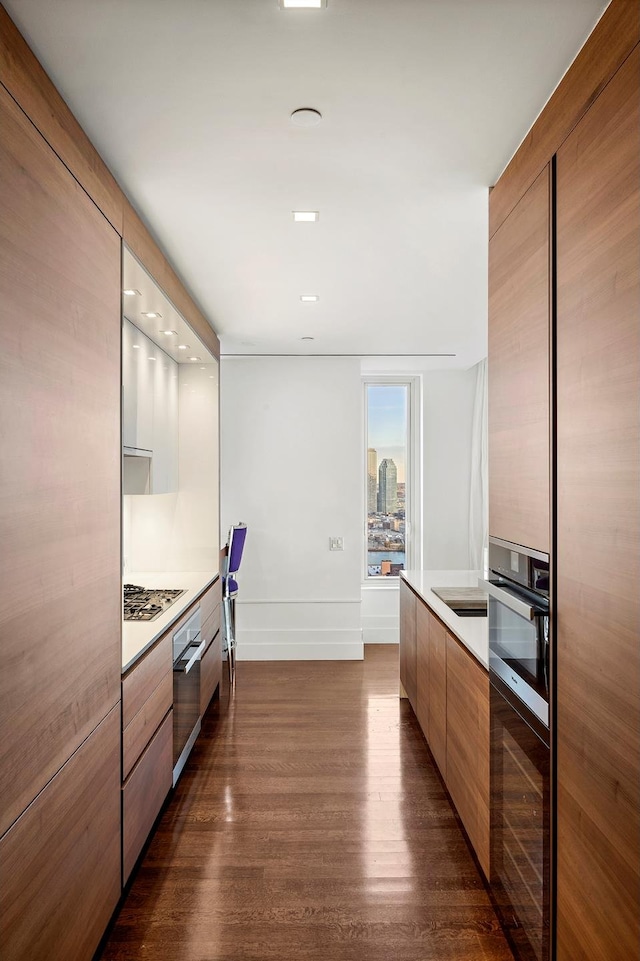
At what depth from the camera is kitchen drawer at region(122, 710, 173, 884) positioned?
6.84 ft

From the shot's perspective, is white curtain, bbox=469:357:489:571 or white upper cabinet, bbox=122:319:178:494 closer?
white upper cabinet, bbox=122:319:178:494

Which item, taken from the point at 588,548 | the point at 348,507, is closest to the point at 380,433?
the point at 348,507

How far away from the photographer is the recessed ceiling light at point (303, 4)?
126 centimetres

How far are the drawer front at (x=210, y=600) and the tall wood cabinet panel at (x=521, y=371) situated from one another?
2.04 meters

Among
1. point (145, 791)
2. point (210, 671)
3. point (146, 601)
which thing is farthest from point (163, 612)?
point (210, 671)

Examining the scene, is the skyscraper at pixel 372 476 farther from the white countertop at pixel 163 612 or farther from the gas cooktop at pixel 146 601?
the gas cooktop at pixel 146 601

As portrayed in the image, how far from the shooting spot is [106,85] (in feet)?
5.07

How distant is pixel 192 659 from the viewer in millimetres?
3137

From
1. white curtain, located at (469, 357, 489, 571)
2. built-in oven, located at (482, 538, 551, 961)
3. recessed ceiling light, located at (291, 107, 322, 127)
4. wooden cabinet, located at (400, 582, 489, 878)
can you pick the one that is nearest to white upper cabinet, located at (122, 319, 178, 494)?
recessed ceiling light, located at (291, 107, 322, 127)

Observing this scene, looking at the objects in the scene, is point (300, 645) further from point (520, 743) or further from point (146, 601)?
point (520, 743)

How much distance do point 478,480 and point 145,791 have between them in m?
4.02

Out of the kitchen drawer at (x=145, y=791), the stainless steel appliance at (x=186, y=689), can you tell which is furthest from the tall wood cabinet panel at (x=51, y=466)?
the stainless steel appliance at (x=186, y=689)

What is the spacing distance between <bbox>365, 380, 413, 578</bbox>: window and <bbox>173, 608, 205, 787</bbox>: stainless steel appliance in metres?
2.64

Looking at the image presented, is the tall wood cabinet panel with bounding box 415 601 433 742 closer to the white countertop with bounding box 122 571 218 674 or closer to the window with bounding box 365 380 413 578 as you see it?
the white countertop with bounding box 122 571 218 674
